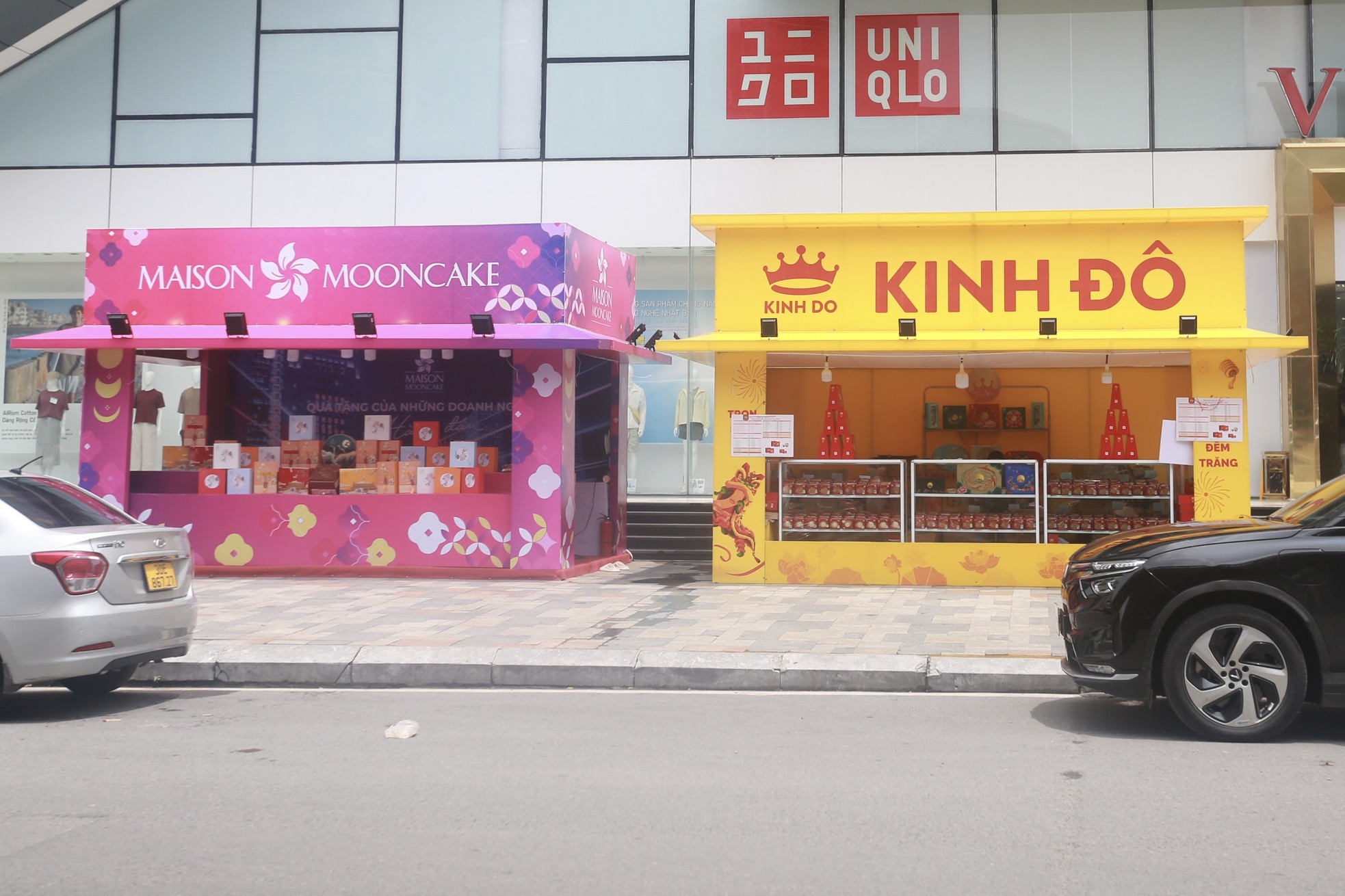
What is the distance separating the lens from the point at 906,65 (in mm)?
20703

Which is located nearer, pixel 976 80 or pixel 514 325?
pixel 514 325

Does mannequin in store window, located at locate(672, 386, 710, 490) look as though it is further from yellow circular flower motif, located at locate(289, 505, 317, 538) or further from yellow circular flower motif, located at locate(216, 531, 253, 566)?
yellow circular flower motif, located at locate(216, 531, 253, 566)

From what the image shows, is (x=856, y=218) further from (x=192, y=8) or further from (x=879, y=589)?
(x=192, y=8)

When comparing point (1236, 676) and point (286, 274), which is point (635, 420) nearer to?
point (286, 274)

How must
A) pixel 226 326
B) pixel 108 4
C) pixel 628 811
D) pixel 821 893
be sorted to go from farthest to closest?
pixel 108 4, pixel 226 326, pixel 628 811, pixel 821 893

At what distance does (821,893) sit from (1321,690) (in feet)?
11.8

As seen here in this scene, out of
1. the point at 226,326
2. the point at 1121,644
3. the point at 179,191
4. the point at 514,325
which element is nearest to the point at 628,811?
the point at 1121,644

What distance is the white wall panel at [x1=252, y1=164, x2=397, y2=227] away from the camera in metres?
21.2

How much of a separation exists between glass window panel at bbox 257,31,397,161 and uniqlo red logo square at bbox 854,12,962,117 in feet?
27.4

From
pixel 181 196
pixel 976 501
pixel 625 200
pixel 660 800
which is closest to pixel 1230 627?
pixel 660 800

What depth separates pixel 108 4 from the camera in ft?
72.0

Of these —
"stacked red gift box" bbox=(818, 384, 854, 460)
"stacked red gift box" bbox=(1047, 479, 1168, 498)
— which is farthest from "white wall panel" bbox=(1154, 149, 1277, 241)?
"stacked red gift box" bbox=(818, 384, 854, 460)

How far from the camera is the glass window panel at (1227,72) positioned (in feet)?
64.8

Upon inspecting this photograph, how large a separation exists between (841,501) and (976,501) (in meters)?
1.50
